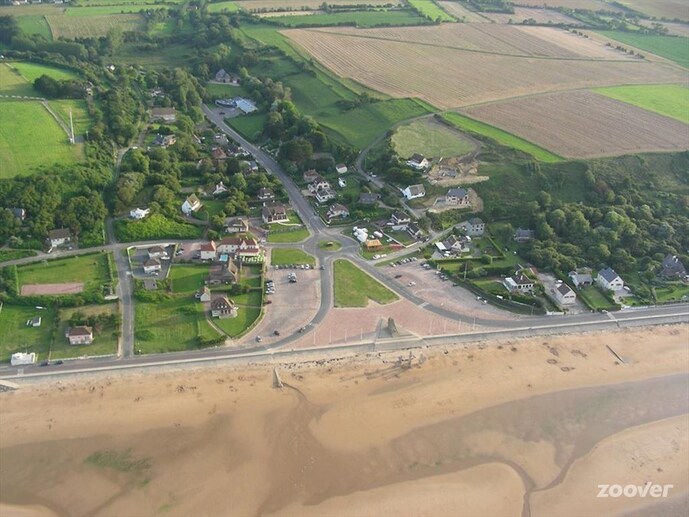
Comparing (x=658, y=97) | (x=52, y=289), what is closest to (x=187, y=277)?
(x=52, y=289)

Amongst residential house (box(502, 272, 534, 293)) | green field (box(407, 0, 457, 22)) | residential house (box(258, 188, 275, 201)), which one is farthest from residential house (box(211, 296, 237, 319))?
green field (box(407, 0, 457, 22))

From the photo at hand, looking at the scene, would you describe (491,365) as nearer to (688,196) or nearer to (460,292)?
(460,292)

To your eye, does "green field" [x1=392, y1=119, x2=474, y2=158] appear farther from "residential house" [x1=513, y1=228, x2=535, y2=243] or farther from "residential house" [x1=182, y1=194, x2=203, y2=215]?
"residential house" [x1=182, y1=194, x2=203, y2=215]

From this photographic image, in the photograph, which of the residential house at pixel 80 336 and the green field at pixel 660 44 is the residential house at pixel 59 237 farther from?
the green field at pixel 660 44

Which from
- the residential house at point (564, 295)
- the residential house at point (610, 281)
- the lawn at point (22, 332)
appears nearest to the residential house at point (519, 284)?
the residential house at point (564, 295)

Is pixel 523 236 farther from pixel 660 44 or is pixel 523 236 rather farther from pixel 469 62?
pixel 660 44

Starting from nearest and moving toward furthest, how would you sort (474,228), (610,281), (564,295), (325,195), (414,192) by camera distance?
1. (564,295)
2. (610,281)
3. (474,228)
4. (414,192)
5. (325,195)
